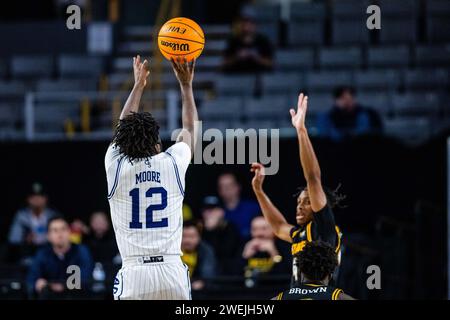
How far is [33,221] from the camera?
52.4 ft

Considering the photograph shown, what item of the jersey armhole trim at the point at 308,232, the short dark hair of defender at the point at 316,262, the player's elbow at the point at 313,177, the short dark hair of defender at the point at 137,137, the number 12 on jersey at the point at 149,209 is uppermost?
the short dark hair of defender at the point at 137,137

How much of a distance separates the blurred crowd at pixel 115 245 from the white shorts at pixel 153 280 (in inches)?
173

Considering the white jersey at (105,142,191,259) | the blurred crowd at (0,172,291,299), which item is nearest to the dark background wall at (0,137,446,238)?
the blurred crowd at (0,172,291,299)

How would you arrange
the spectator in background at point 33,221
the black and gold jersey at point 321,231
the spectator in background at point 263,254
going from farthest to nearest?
1. the spectator in background at point 33,221
2. the spectator in background at point 263,254
3. the black and gold jersey at point 321,231

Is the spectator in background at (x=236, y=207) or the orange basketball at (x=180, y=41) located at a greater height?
the orange basketball at (x=180, y=41)

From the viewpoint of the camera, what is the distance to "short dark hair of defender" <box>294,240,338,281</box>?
308 inches

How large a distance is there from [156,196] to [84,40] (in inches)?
545

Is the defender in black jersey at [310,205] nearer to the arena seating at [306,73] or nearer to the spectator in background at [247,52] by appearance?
the arena seating at [306,73]

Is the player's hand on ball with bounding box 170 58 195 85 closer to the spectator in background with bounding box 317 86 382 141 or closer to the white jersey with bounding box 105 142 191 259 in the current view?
the white jersey with bounding box 105 142 191 259

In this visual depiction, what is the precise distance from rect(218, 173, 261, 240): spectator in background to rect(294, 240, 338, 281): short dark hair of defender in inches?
285

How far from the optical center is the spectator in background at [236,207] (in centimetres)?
1523

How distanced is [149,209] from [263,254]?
5.72 m

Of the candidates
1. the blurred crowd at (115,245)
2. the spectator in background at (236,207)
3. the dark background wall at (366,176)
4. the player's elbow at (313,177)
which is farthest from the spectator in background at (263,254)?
the player's elbow at (313,177)

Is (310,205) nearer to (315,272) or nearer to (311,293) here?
(315,272)
